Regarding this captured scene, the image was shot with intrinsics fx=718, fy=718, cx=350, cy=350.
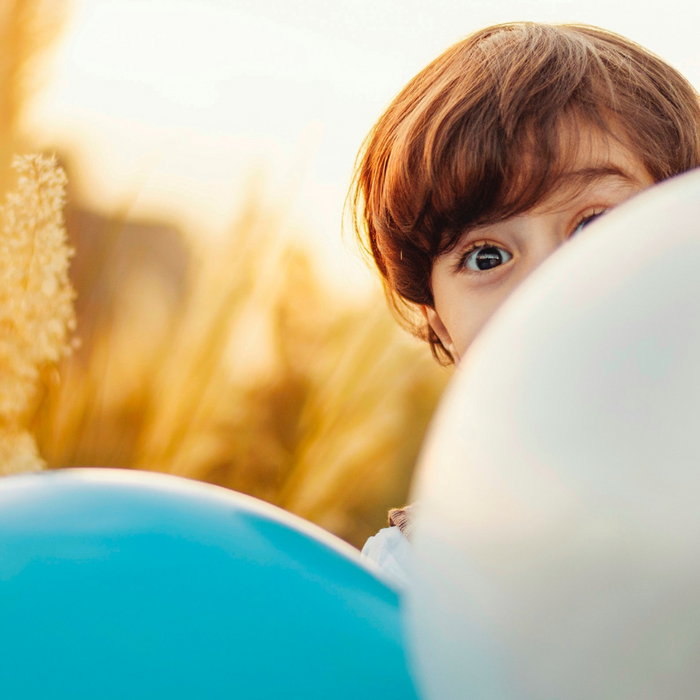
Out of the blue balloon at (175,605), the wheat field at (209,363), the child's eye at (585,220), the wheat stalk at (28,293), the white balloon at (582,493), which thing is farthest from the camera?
the wheat field at (209,363)

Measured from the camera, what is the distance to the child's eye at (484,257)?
75 centimetres

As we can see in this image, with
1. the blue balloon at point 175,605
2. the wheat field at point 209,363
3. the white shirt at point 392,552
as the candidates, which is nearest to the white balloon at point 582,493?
the blue balloon at point 175,605

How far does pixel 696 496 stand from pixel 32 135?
162cm

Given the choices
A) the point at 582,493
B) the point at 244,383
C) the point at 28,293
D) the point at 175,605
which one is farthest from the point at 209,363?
the point at 582,493

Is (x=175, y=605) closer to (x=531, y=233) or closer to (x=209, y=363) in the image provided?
(x=531, y=233)

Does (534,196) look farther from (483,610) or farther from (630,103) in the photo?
(483,610)

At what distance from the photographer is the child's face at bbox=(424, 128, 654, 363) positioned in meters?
0.70

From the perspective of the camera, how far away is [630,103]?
780 millimetres

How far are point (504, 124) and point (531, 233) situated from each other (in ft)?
0.38

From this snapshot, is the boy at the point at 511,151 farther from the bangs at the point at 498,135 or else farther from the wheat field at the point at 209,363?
the wheat field at the point at 209,363

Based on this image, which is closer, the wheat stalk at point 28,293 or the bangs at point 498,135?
the bangs at point 498,135

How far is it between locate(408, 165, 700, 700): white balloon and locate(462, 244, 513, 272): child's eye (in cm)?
45

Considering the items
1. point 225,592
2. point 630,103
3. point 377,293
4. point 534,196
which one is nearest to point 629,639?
point 225,592

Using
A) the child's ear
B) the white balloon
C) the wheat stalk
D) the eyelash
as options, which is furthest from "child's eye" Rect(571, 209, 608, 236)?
the wheat stalk
